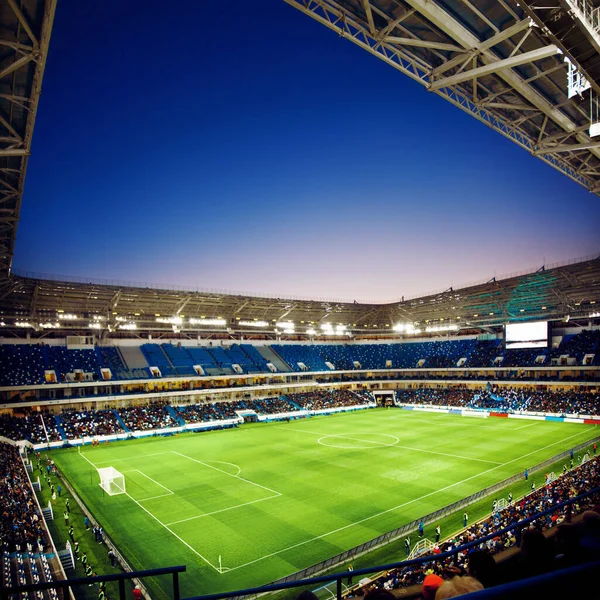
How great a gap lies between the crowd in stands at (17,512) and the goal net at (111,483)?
177 inches

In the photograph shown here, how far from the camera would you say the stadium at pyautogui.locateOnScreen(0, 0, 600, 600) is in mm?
10117

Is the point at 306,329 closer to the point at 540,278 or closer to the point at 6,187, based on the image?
the point at 540,278

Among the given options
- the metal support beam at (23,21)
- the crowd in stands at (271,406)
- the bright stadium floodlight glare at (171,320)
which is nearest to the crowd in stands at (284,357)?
the bright stadium floodlight glare at (171,320)

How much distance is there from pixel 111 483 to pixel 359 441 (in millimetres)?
24202

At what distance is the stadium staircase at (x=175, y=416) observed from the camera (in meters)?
53.8

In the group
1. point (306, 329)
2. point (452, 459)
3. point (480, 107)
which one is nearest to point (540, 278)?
point (452, 459)

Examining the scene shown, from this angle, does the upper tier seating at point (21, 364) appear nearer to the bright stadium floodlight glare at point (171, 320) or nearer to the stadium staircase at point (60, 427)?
the stadium staircase at point (60, 427)

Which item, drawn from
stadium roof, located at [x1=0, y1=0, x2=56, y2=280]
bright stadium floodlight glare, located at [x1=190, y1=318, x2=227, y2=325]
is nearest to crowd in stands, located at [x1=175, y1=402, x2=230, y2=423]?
bright stadium floodlight glare, located at [x1=190, y1=318, x2=227, y2=325]

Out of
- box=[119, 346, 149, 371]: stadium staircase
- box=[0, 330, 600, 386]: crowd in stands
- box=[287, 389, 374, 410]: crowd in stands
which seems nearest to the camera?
box=[0, 330, 600, 386]: crowd in stands

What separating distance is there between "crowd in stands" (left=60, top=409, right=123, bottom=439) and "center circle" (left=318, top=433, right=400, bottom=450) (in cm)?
2317

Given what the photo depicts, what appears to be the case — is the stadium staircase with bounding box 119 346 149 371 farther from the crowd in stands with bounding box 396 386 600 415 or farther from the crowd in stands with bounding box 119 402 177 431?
the crowd in stands with bounding box 396 386 600 415

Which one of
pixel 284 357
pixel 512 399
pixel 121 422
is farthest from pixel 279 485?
pixel 284 357

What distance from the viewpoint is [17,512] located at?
873 inches

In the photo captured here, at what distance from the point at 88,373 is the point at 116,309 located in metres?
9.07
